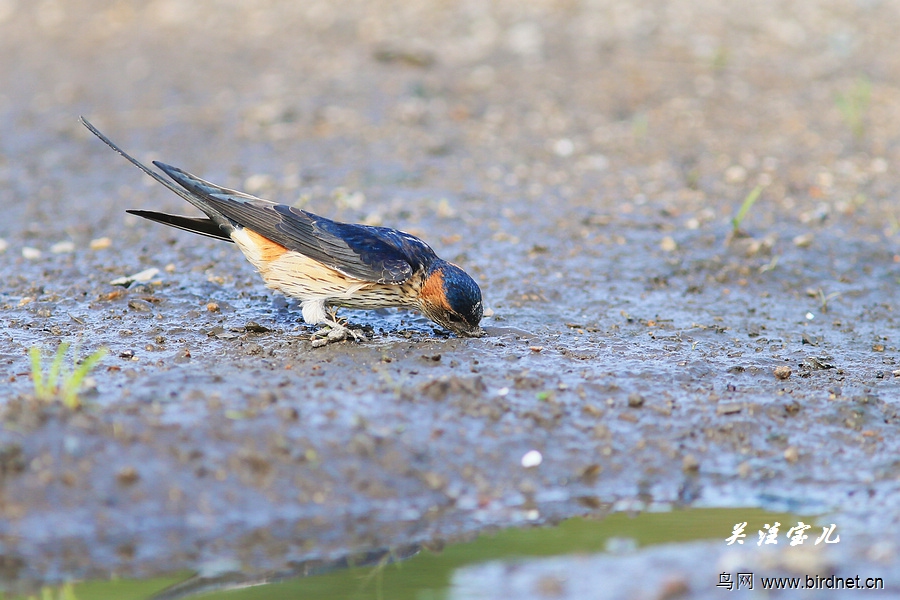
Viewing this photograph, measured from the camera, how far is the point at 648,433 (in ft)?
15.1

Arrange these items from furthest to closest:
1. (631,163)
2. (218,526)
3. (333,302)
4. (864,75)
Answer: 1. (864,75)
2. (631,163)
3. (333,302)
4. (218,526)

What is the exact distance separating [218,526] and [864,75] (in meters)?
9.76

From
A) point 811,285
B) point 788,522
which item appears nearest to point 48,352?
point 788,522

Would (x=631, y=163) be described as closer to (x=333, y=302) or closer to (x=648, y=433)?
(x=333, y=302)

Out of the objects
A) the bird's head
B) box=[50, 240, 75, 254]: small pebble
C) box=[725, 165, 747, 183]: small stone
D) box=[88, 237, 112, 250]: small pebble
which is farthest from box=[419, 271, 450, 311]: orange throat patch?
box=[725, 165, 747, 183]: small stone

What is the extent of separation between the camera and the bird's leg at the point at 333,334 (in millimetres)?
5477

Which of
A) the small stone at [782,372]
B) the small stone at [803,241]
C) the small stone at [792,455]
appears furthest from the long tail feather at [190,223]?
the small stone at [803,241]

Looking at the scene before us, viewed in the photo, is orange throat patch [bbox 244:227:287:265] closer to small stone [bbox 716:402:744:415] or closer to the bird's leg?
the bird's leg

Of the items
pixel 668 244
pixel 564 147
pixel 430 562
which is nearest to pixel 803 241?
pixel 668 244

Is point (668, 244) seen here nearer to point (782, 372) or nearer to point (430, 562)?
point (782, 372)

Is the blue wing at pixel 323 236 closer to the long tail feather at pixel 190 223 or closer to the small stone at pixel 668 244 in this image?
the long tail feather at pixel 190 223

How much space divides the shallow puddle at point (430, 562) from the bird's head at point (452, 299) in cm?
174

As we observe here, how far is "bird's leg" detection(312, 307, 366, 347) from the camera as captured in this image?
548 centimetres

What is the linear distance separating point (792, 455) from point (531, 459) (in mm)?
1171
